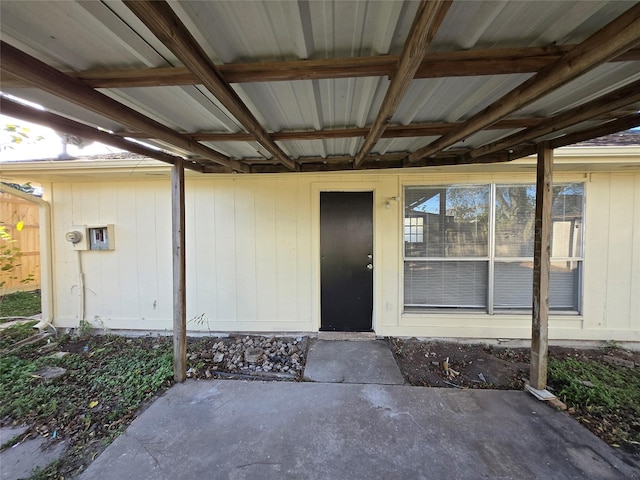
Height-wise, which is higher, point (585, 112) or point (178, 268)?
point (585, 112)

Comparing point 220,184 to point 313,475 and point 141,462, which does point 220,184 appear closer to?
point 141,462

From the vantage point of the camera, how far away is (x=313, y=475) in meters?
1.59

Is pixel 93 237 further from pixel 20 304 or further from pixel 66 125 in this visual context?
pixel 20 304

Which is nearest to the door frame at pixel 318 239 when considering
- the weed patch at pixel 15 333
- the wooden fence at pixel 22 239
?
the weed patch at pixel 15 333

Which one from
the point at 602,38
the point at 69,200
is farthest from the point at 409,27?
the point at 69,200

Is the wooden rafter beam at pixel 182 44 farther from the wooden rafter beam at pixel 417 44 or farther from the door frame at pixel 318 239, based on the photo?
the door frame at pixel 318 239

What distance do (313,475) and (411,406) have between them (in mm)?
1064

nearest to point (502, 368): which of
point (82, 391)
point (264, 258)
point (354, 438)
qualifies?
point (354, 438)

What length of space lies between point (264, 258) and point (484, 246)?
10.3ft

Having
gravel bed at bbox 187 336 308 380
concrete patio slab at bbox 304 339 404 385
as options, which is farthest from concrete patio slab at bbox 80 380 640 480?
gravel bed at bbox 187 336 308 380

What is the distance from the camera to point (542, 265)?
7.68 ft

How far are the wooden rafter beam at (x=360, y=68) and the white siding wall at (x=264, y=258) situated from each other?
2.30 meters

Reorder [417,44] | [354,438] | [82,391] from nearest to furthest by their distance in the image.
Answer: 1. [417,44]
2. [354,438]
3. [82,391]

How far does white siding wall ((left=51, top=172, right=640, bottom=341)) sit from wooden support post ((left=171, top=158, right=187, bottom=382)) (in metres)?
1.05
